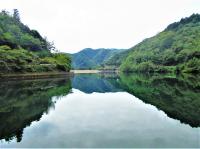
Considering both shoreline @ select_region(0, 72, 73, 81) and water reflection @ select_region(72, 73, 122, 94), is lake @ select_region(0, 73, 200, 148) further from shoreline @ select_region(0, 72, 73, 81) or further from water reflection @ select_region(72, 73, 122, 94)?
shoreline @ select_region(0, 72, 73, 81)

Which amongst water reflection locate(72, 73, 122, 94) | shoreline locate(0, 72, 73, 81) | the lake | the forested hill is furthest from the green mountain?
the lake

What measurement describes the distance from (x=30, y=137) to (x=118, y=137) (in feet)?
12.4

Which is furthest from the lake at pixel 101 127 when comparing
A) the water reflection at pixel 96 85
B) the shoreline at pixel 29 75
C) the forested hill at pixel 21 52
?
the forested hill at pixel 21 52

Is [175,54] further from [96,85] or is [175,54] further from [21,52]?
[96,85]

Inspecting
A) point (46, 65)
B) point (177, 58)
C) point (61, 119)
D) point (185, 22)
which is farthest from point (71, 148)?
point (185, 22)

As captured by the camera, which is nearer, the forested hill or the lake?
the lake

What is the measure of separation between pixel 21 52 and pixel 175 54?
224 feet

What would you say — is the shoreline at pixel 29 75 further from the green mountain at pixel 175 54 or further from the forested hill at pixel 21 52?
the green mountain at pixel 175 54

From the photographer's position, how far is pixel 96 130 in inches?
563

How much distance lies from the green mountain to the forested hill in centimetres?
3868

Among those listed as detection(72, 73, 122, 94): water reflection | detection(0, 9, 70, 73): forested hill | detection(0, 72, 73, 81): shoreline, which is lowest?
detection(72, 73, 122, 94): water reflection

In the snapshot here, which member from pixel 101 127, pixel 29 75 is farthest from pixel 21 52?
pixel 101 127

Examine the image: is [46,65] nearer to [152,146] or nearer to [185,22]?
[152,146]

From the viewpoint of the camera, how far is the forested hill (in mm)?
61562
